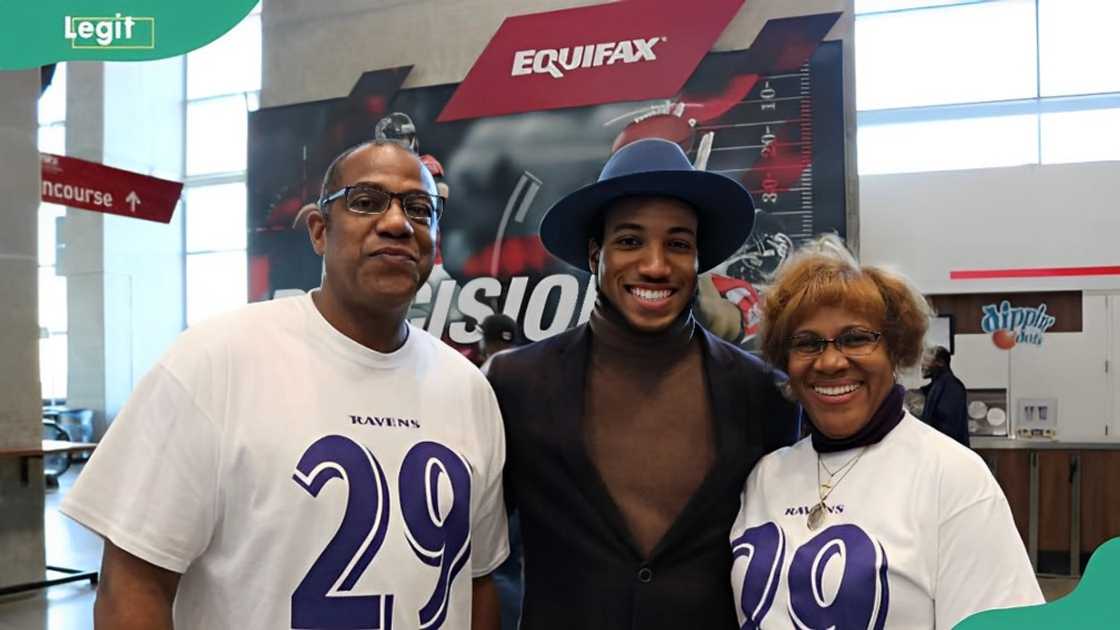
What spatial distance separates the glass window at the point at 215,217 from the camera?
45.7ft

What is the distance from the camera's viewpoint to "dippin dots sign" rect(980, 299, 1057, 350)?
714cm

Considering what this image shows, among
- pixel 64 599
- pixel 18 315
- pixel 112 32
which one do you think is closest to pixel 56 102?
pixel 18 315

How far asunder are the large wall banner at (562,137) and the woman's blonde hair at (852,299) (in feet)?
12.6

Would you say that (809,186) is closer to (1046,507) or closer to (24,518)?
(1046,507)

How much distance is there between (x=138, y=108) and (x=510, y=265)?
402 inches

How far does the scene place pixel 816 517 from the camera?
1509mm

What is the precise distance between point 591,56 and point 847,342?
504 centimetres

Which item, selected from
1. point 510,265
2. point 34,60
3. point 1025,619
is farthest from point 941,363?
point 34,60

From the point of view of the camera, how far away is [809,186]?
5.37m

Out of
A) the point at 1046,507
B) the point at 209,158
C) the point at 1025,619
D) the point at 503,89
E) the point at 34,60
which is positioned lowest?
the point at 1046,507

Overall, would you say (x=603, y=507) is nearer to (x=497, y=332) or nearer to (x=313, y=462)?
(x=313, y=462)

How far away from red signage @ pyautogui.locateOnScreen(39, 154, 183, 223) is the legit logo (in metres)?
4.68

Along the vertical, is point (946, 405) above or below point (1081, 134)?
below

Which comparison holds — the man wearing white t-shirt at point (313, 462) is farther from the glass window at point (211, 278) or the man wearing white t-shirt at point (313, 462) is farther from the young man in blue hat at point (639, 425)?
the glass window at point (211, 278)
